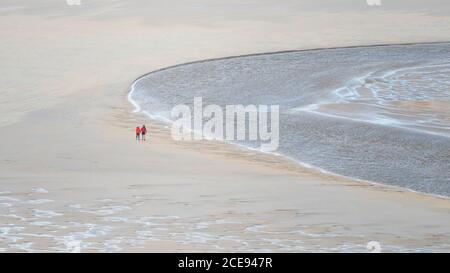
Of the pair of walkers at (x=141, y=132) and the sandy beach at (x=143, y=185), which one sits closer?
the sandy beach at (x=143, y=185)

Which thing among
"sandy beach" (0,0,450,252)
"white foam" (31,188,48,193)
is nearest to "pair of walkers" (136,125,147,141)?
"sandy beach" (0,0,450,252)

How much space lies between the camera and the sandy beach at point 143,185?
35.2ft

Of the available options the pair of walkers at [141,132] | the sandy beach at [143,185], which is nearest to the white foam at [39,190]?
the sandy beach at [143,185]

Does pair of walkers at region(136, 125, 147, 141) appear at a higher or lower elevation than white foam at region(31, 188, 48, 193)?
higher

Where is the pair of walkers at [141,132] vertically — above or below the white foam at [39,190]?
above

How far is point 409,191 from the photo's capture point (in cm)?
1339

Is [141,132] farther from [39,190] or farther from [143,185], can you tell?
[39,190]

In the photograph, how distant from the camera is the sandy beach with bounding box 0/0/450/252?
10719 mm

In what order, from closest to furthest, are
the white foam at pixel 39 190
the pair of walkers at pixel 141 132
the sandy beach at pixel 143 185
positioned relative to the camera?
1. the sandy beach at pixel 143 185
2. the white foam at pixel 39 190
3. the pair of walkers at pixel 141 132

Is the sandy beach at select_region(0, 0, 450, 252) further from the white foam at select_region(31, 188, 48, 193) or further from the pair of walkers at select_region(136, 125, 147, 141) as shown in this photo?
the pair of walkers at select_region(136, 125, 147, 141)

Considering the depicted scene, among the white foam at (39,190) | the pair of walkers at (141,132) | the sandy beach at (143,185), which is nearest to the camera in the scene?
the sandy beach at (143,185)

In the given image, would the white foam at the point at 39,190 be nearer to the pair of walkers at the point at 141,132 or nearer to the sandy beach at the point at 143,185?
the sandy beach at the point at 143,185

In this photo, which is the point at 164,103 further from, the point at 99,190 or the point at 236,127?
the point at 99,190
